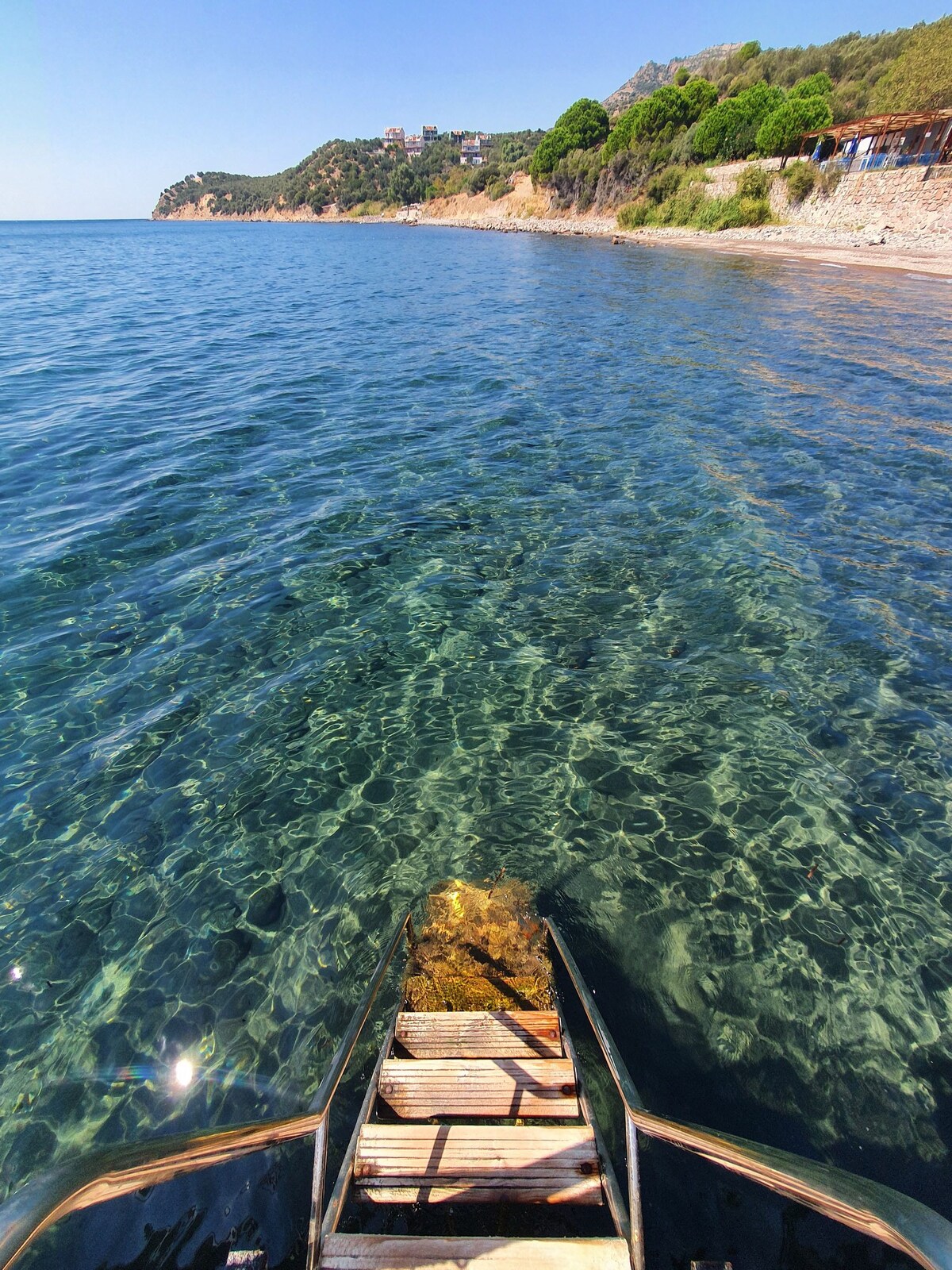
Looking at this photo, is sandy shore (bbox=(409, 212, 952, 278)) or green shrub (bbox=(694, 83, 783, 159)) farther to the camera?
green shrub (bbox=(694, 83, 783, 159))

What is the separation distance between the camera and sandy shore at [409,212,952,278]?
146 feet

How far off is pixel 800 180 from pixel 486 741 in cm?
7753

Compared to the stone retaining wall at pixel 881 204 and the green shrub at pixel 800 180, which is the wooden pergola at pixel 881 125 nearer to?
the stone retaining wall at pixel 881 204

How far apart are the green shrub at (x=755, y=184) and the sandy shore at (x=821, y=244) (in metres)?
4.05

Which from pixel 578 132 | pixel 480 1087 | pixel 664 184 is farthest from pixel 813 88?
pixel 480 1087

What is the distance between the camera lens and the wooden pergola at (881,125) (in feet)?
166

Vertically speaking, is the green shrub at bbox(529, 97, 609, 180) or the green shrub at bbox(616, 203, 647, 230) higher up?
the green shrub at bbox(529, 97, 609, 180)

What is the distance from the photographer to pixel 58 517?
1316 centimetres

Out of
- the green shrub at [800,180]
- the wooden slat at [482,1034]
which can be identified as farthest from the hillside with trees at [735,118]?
the wooden slat at [482,1034]

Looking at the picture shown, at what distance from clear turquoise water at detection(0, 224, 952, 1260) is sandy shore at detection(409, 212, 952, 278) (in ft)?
125

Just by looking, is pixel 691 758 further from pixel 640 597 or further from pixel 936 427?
pixel 936 427

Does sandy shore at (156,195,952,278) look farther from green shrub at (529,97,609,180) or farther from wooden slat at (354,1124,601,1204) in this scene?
wooden slat at (354,1124,601,1204)

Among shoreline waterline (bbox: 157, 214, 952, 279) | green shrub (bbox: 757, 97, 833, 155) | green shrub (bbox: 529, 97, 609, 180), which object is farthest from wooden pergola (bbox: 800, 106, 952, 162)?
green shrub (bbox: 529, 97, 609, 180)

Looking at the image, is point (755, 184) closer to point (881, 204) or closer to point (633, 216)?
point (881, 204)
